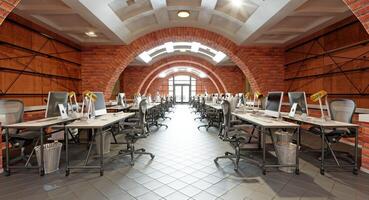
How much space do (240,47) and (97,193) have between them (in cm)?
649

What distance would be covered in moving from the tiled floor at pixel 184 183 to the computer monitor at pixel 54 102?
1.07m

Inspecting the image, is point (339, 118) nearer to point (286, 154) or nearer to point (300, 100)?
point (300, 100)

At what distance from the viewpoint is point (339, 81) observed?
5.24 meters

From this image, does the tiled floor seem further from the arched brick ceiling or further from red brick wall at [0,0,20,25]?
the arched brick ceiling

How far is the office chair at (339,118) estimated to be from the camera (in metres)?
3.36

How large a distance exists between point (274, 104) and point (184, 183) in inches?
88.1

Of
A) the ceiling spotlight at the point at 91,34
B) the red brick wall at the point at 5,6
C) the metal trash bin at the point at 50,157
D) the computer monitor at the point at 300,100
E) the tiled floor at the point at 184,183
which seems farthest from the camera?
the ceiling spotlight at the point at 91,34

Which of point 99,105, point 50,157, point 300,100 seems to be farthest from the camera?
point 300,100

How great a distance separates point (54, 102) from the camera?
12.1 ft

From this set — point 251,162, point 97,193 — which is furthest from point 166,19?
point 97,193

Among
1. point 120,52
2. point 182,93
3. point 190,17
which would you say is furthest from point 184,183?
point 182,93

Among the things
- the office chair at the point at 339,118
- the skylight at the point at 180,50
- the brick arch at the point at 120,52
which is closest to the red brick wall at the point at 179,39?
the brick arch at the point at 120,52

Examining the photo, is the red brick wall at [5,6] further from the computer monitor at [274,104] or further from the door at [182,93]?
the door at [182,93]

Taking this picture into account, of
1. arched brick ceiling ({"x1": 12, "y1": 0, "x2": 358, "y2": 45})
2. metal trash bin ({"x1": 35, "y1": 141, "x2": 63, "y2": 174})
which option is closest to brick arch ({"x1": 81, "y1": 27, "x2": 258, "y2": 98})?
arched brick ceiling ({"x1": 12, "y1": 0, "x2": 358, "y2": 45})
